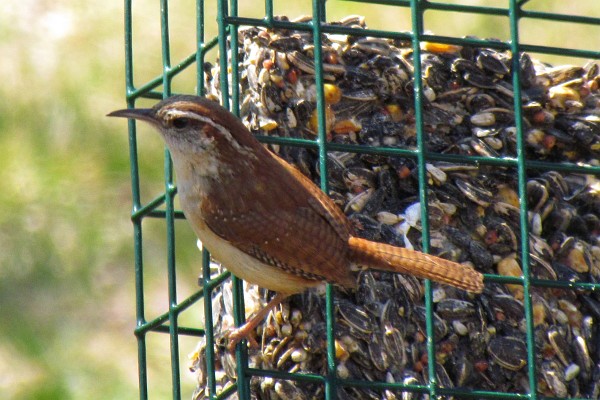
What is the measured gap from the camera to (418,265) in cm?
604

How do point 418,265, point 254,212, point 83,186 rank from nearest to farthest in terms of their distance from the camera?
point 418,265 < point 254,212 < point 83,186

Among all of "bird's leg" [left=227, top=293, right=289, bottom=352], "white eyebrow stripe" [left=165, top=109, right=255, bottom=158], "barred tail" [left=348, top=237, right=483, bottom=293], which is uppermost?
"white eyebrow stripe" [left=165, top=109, right=255, bottom=158]

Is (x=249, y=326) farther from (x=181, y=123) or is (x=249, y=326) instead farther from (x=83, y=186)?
(x=83, y=186)

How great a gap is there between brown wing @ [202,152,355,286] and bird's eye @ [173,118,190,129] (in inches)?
12.0

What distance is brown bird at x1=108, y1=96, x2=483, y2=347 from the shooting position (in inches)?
242

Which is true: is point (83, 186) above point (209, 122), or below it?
below

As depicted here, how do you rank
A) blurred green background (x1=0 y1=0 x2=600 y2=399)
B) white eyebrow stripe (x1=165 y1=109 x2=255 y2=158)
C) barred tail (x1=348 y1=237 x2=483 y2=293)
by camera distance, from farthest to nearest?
blurred green background (x1=0 y1=0 x2=600 y2=399) → white eyebrow stripe (x1=165 y1=109 x2=255 y2=158) → barred tail (x1=348 y1=237 x2=483 y2=293)

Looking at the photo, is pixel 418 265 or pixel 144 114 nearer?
pixel 418 265

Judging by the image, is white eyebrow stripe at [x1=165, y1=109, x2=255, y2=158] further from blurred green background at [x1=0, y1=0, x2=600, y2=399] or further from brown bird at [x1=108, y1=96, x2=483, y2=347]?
blurred green background at [x1=0, y1=0, x2=600, y2=399]

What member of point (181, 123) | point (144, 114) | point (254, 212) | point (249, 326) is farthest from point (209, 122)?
point (249, 326)

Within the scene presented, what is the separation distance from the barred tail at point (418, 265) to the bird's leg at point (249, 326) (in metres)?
0.38

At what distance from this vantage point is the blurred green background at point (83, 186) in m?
8.88

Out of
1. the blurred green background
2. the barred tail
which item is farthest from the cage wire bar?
the blurred green background

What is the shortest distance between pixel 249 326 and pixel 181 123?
0.86m
